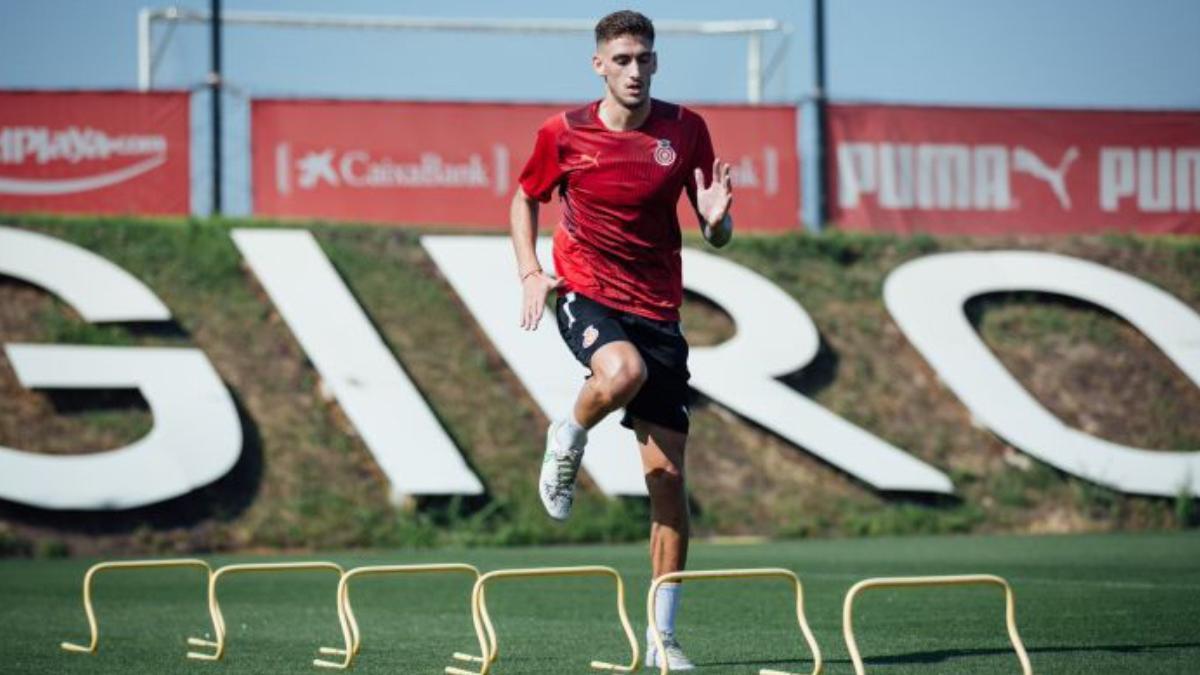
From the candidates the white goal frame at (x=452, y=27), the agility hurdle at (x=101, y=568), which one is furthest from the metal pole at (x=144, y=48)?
the agility hurdle at (x=101, y=568)

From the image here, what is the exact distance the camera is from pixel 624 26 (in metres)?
7.86

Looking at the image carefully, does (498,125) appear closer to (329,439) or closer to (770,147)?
(770,147)

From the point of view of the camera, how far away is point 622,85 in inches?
311

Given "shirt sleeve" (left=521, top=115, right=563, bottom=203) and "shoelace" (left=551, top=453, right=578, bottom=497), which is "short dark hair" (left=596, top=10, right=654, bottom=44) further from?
"shoelace" (left=551, top=453, right=578, bottom=497)

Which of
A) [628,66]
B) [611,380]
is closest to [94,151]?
[628,66]

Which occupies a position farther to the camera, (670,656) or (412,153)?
(412,153)

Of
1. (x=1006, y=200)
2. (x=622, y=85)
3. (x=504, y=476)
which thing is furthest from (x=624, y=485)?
(x=622, y=85)

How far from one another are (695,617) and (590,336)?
11.0 feet

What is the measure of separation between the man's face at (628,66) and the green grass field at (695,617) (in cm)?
254

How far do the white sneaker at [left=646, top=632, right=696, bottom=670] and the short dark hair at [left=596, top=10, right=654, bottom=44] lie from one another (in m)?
2.63

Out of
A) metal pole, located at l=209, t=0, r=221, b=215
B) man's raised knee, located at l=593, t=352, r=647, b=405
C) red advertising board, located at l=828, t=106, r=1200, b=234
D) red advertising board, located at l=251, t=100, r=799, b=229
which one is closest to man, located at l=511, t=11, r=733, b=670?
man's raised knee, located at l=593, t=352, r=647, b=405

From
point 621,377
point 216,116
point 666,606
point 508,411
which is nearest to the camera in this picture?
point 621,377

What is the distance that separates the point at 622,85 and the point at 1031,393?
17.6 m

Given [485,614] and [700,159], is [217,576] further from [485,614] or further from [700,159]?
[700,159]
